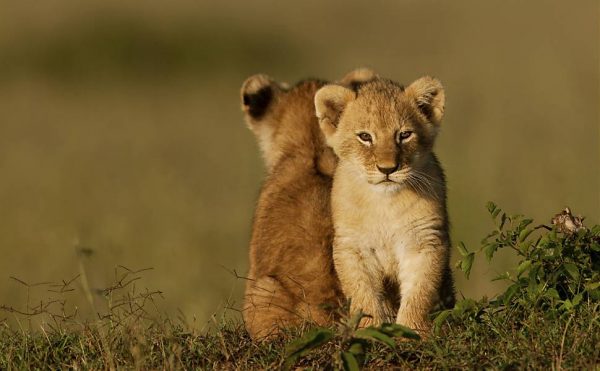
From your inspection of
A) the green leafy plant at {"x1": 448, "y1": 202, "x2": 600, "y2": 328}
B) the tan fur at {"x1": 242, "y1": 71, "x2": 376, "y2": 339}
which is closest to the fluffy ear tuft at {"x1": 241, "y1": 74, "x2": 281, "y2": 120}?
the tan fur at {"x1": 242, "y1": 71, "x2": 376, "y2": 339}

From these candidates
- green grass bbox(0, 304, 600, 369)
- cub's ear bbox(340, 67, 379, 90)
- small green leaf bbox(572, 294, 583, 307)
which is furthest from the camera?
cub's ear bbox(340, 67, 379, 90)

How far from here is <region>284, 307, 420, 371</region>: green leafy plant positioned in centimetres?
500

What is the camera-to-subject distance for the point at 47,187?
17094mm

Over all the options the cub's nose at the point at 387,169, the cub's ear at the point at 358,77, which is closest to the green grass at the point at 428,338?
the cub's nose at the point at 387,169

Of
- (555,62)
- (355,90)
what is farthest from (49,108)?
(355,90)

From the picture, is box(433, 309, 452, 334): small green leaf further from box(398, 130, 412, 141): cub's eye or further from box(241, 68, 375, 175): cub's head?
box(241, 68, 375, 175): cub's head

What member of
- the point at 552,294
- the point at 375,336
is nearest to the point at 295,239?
the point at 552,294

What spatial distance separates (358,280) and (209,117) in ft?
54.2

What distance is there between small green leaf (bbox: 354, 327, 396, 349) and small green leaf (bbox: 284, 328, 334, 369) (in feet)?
0.40

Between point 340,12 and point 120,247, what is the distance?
21.1 m

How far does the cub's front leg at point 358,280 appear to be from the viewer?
244 inches

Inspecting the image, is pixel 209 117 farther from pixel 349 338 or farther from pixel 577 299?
pixel 349 338

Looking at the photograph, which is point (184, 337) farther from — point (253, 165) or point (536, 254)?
point (253, 165)

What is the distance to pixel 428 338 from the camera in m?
5.50
